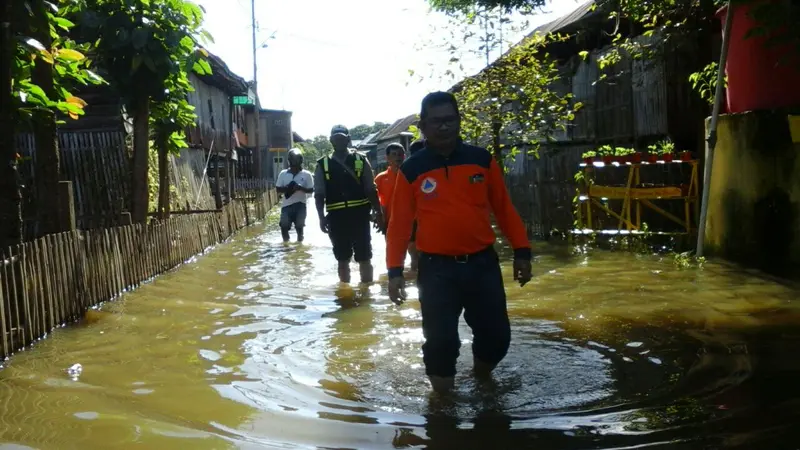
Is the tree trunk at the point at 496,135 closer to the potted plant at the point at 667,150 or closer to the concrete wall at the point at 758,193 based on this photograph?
the potted plant at the point at 667,150

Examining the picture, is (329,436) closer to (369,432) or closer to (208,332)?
(369,432)

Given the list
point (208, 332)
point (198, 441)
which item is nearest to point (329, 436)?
point (198, 441)

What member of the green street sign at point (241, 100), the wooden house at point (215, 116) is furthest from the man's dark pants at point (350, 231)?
the green street sign at point (241, 100)

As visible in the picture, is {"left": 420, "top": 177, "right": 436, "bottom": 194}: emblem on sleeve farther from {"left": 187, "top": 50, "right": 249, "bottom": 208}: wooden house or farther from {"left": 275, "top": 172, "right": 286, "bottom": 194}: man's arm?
{"left": 187, "top": 50, "right": 249, "bottom": 208}: wooden house

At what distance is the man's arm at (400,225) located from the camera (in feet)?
14.9

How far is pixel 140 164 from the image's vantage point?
11414mm

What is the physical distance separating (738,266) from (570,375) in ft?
16.7

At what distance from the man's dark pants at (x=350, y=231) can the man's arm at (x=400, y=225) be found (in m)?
4.00

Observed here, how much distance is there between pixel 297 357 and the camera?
5.60m

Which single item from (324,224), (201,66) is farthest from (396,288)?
(201,66)

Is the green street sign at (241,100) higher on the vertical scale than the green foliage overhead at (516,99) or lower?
higher

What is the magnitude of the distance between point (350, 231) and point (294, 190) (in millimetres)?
5381

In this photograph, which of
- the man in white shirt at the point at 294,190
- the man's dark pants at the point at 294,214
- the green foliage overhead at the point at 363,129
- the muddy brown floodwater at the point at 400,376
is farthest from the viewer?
the green foliage overhead at the point at 363,129

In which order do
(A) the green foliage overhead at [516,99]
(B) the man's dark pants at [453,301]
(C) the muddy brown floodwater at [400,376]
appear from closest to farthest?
(C) the muddy brown floodwater at [400,376]
(B) the man's dark pants at [453,301]
(A) the green foliage overhead at [516,99]
